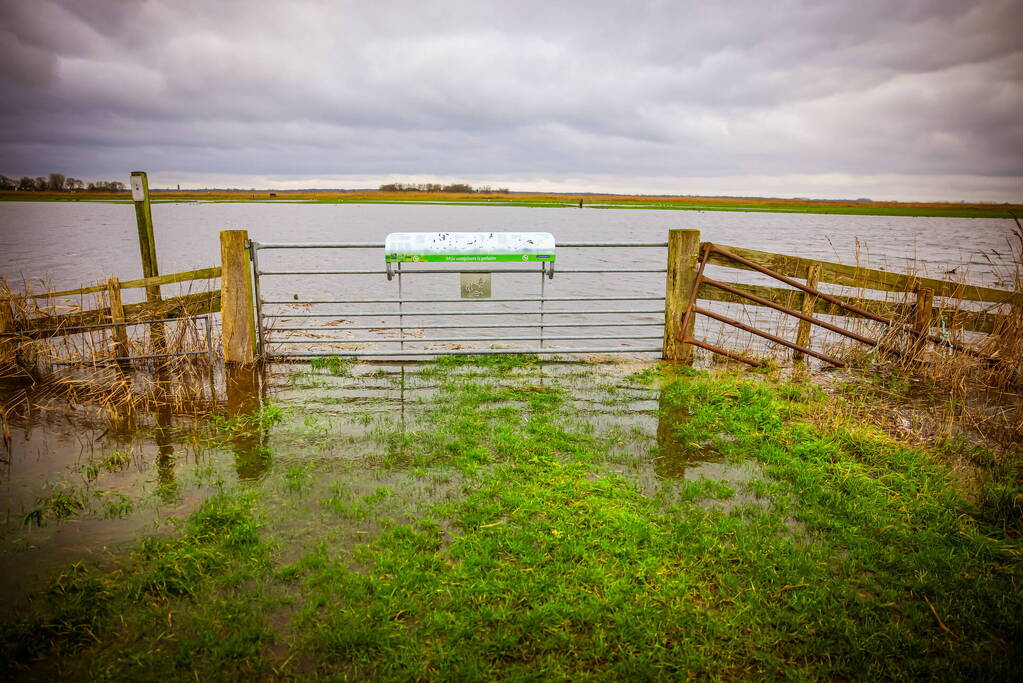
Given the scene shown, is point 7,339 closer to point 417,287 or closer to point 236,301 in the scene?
point 236,301

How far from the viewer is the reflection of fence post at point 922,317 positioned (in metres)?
7.73

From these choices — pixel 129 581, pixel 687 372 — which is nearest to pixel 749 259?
pixel 687 372

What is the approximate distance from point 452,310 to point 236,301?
8863 mm

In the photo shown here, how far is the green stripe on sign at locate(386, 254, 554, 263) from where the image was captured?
290 inches

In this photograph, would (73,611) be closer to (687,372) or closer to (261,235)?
(687,372)

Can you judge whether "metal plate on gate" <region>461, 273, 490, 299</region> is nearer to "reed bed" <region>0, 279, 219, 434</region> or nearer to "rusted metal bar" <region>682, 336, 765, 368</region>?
"rusted metal bar" <region>682, 336, 765, 368</region>

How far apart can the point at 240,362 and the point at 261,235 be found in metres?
33.3

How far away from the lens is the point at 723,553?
3.51m

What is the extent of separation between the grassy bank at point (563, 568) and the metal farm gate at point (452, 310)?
236 cm

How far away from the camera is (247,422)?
5.61 meters

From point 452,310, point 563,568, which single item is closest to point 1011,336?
point 563,568

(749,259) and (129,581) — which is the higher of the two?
(749,259)

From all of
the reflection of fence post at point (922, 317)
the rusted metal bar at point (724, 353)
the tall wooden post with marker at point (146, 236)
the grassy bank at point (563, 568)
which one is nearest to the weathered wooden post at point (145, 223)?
the tall wooden post with marker at point (146, 236)

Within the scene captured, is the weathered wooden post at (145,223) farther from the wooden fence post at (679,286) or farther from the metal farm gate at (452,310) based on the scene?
the wooden fence post at (679,286)
